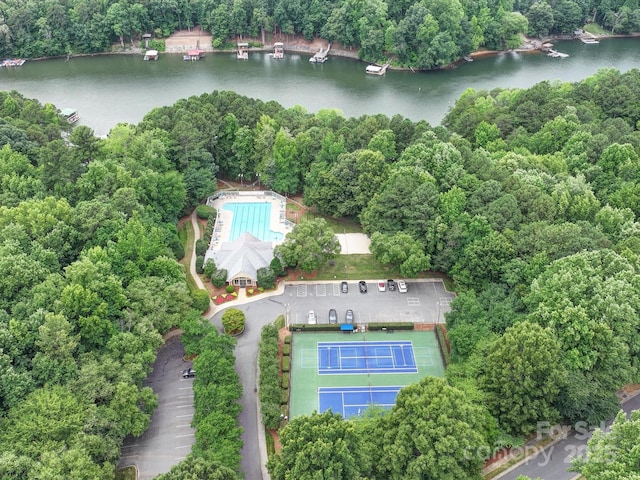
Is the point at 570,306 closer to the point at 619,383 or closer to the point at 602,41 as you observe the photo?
the point at 619,383

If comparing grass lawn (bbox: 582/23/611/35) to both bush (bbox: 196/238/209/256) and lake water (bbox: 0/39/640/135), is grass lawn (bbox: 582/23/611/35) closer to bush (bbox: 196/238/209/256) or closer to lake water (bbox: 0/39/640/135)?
lake water (bbox: 0/39/640/135)

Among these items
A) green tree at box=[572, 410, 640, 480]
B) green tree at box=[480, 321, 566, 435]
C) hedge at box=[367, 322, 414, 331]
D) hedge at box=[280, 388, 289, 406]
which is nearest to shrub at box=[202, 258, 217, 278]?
hedge at box=[280, 388, 289, 406]

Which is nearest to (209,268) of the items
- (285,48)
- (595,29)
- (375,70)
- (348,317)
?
(348,317)

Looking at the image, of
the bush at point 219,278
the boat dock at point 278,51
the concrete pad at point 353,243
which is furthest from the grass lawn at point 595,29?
the bush at point 219,278

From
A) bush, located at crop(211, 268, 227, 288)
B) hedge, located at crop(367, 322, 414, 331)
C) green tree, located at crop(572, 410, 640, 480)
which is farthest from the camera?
bush, located at crop(211, 268, 227, 288)

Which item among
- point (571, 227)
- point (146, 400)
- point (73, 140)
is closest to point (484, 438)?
point (571, 227)

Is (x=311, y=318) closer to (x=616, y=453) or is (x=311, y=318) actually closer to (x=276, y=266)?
(x=276, y=266)
